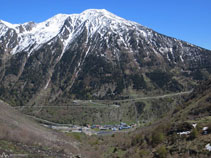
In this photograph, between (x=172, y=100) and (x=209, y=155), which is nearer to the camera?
(x=209, y=155)

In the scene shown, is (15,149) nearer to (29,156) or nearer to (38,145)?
(29,156)

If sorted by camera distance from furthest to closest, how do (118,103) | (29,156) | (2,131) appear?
1. (118,103)
2. (2,131)
3. (29,156)

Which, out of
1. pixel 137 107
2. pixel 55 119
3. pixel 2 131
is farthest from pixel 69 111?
pixel 2 131

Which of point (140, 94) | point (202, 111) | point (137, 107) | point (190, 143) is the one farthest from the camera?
point (140, 94)

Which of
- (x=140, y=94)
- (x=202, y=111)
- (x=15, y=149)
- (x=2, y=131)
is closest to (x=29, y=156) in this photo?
(x=15, y=149)

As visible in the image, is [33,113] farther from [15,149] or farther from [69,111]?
[15,149]

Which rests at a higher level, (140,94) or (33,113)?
(140,94)

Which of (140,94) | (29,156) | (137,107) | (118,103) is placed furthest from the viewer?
(140,94)

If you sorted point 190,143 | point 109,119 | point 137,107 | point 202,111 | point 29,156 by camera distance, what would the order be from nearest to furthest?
point 29,156 < point 190,143 < point 202,111 < point 109,119 < point 137,107

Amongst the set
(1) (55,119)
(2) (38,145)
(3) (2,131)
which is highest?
(3) (2,131)
